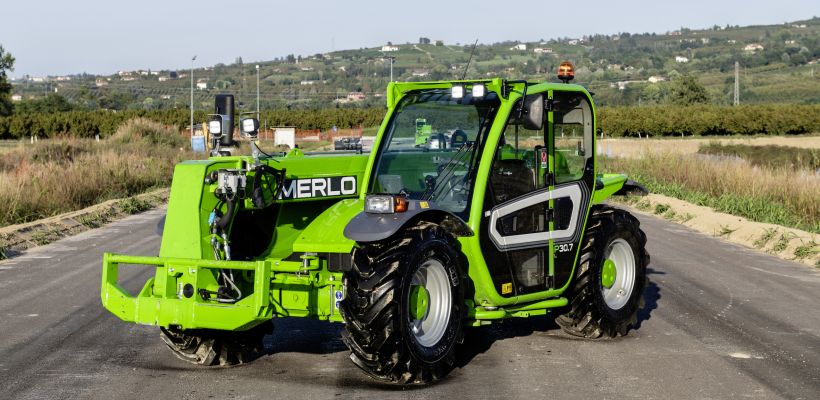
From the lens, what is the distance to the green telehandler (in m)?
7.70

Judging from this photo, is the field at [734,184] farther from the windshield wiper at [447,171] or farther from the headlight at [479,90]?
the headlight at [479,90]

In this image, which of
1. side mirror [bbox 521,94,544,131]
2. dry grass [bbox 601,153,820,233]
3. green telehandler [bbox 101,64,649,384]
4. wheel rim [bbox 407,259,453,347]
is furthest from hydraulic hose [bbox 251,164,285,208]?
dry grass [bbox 601,153,820,233]

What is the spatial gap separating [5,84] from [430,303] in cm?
10533

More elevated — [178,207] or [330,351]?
[178,207]

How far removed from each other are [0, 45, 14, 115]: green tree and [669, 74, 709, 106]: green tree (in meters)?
68.0

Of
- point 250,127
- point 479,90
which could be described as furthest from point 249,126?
point 479,90

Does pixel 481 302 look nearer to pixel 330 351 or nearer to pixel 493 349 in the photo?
pixel 493 349

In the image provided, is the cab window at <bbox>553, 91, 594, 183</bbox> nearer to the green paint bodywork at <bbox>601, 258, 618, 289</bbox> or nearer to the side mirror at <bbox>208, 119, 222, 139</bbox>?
the green paint bodywork at <bbox>601, 258, 618, 289</bbox>

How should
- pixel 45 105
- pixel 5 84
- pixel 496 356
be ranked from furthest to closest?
pixel 45 105 → pixel 5 84 → pixel 496 356

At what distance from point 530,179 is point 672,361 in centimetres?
191

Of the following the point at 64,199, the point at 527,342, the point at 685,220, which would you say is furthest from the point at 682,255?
the point at 64,199

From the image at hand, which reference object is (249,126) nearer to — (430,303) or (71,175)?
(430,303)

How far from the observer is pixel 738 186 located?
82.9 ft

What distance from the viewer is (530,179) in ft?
30.3
